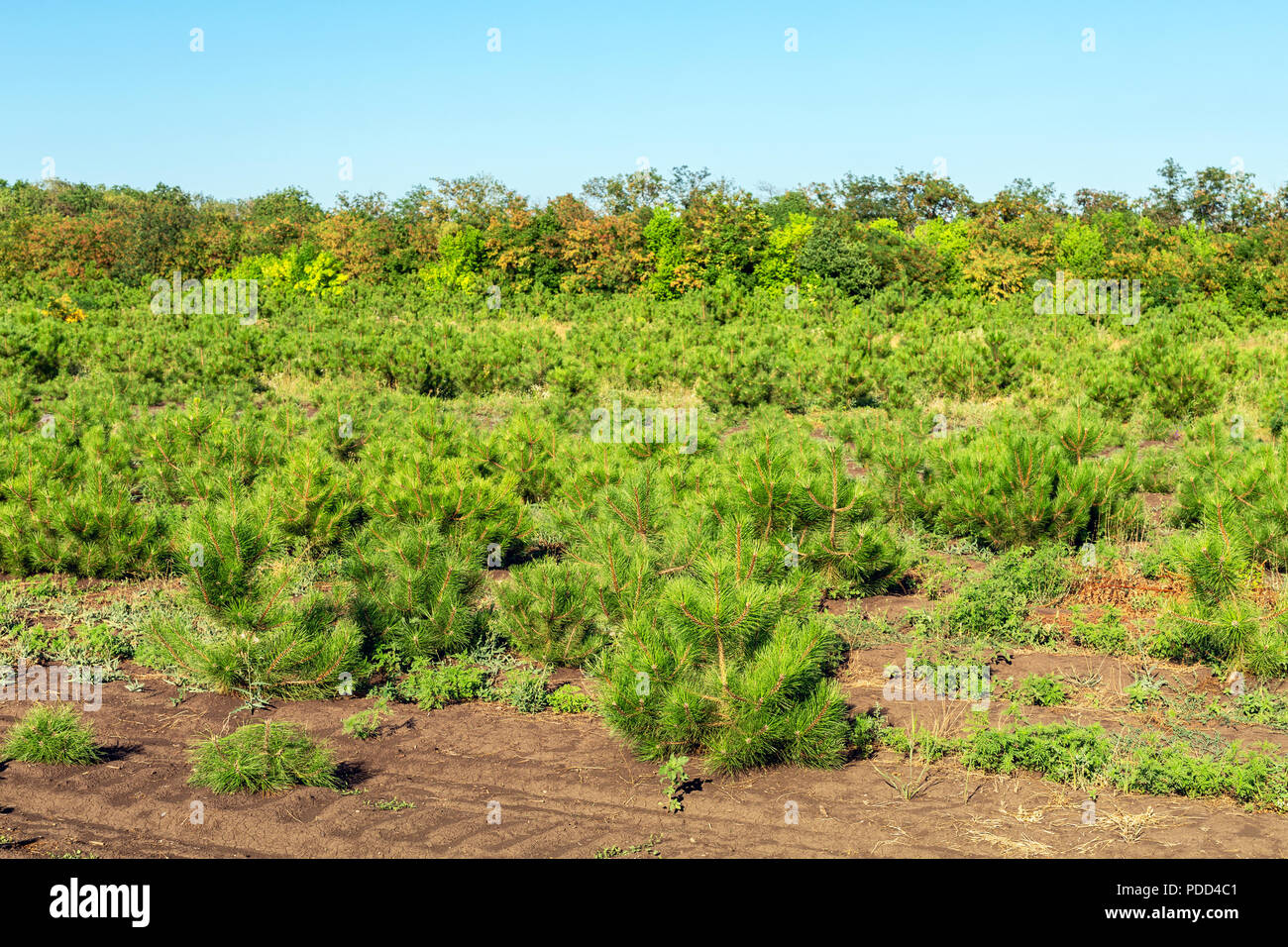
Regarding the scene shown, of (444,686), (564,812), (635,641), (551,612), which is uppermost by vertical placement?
(635,641)

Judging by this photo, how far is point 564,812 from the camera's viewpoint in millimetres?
3879

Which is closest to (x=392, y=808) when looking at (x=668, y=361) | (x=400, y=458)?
(x=400, y=458)

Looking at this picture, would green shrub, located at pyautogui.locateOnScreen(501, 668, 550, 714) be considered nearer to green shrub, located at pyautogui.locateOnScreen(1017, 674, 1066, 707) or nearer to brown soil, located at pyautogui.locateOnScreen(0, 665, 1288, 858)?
brown soil, located at pyautogui.locateOnScreen(0, 665, 1288, 858)

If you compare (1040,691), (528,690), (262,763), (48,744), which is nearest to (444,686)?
(528,690)

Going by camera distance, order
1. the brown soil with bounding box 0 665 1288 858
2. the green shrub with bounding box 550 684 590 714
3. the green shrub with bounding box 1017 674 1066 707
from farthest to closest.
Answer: the green shrub with bounding box 550 684 590 714 < the green shrub with bounding box 1017 674 1066 707 < the brown soil with bounding box 0 665 1288 858

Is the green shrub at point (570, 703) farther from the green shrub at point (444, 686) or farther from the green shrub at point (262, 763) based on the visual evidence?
the green shrub at point (262, 763)

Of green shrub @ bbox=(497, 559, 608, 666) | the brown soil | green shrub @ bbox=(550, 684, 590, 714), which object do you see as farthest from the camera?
green shrub @ bbox=(497, 559, 608, 666)

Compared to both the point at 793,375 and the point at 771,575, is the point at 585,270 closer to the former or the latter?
the point at 793,375

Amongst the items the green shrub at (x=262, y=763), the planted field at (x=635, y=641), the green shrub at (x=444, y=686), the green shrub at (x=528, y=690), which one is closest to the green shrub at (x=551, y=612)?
the planted field at (x=635, y=641)

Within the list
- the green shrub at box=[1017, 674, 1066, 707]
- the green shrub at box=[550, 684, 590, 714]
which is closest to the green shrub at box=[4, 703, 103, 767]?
the green shrub at box=[550, 684, 590, 714]

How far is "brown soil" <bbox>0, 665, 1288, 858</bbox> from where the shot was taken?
3490mm

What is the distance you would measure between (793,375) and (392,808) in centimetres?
1259

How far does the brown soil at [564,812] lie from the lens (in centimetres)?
349

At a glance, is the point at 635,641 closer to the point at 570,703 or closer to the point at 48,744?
the point at 570,703
